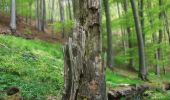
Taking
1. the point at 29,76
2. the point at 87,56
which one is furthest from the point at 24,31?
the point at 87,56

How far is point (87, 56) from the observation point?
6.76 m

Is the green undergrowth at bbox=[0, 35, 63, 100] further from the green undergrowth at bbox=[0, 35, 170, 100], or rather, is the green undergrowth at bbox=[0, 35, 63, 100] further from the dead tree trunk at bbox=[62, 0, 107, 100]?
the dead tree trunk at bbox=[62, 0, 107, 100]

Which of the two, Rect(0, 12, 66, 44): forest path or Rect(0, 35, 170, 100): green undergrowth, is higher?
Rect(0, 12, 66, 44): forest path

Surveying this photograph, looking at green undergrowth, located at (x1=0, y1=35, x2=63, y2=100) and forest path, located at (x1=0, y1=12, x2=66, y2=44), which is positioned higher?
forest path, located at (x1=0, y1=12, x2=66, y2=44)

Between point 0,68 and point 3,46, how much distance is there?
3980 millimetres

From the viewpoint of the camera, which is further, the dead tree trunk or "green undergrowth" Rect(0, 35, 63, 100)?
"green undergrowth" Rect(0, 35, 63, 100)

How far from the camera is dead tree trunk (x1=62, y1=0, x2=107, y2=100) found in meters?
6.70

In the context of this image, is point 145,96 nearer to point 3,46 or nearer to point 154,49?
point 3,46

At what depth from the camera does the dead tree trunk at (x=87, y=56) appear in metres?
6.70

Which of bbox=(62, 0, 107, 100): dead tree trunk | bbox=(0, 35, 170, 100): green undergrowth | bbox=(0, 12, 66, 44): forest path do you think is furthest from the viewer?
bbox=(0, 12, 66, 44): forest path

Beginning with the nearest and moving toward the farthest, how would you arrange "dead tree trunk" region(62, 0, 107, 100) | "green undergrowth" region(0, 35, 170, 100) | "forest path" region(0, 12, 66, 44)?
A: "dead tree trunk" region(62, 0, 107, 100) < "green undergrowth" region(0, 35, 170, 100) < "forest path" region(0, 12, 66, 44)

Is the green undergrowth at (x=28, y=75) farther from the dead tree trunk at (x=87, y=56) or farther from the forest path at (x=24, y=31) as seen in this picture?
the forest path at (x=24, y=31)

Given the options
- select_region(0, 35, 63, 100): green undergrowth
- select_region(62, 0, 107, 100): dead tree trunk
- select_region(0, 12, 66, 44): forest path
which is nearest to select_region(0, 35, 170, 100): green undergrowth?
select_region(0, 35, 63, 100): green undergrowth

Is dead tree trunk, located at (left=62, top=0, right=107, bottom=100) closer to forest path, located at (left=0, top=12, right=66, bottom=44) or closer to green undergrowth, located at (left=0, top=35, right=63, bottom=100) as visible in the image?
green undergrowth, located at (left=0, top=35, right=63, bottom=100)
